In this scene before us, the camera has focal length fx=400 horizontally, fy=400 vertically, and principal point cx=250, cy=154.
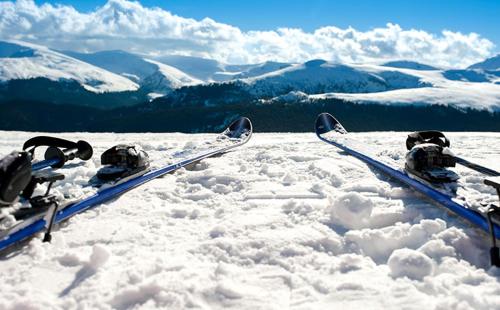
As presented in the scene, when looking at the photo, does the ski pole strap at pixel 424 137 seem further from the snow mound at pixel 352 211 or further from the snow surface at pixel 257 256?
the snow mound at pixel 352 211

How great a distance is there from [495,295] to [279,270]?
47.7 inches

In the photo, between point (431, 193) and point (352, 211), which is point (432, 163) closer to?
point (431, 193)

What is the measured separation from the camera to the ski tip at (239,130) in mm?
9477

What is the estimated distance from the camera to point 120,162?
188 inches

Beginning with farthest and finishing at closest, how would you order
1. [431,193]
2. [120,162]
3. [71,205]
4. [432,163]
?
[120,162], [432,163], [431,193], [71,205]

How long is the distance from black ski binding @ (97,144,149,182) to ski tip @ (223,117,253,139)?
15.0ft

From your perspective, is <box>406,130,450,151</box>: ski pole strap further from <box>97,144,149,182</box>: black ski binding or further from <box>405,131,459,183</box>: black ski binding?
<box>97,144,149,182</box>: black ski binding

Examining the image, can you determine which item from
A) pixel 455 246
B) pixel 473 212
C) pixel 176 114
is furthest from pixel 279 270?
pixel 176 114

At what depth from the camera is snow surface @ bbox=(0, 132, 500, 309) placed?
222cm

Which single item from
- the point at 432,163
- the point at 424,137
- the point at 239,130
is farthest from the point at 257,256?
the point at 239,130

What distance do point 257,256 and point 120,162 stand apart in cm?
264

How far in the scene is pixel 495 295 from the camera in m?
2.19

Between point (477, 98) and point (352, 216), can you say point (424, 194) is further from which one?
point (477, 98)

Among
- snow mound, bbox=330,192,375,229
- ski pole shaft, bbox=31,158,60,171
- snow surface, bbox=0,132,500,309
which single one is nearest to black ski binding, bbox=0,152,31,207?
snow surface, bbox=0,132,500,309
